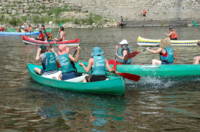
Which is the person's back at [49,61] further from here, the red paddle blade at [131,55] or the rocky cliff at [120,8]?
the rocky cliff at [120,8]

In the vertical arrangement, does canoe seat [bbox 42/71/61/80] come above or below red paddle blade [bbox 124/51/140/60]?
below

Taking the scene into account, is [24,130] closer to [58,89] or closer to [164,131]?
[164,131]

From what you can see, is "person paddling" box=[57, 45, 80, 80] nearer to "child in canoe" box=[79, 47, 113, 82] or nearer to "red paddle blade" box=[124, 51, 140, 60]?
"child in canoe" box=[79, 47, 113, 82]

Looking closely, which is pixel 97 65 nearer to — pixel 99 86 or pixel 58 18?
pixel 99 86

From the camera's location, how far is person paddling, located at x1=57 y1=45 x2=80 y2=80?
1143 centimetres

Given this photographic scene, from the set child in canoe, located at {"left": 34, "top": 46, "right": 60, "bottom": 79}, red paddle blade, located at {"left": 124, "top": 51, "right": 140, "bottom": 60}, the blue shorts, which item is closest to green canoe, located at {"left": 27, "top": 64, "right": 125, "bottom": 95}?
the blue shorts

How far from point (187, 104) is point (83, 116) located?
9.71 ft

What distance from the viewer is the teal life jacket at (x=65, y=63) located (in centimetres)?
1142

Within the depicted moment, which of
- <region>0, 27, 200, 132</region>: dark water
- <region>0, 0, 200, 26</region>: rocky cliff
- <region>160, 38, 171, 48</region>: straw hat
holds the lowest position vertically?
<region>0, 27, 200, 132</region>: dark water

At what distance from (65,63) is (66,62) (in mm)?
52

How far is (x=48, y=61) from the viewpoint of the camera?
40.2ft

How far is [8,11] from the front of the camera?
56344 mm

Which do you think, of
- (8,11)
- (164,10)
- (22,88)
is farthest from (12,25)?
(22,88)

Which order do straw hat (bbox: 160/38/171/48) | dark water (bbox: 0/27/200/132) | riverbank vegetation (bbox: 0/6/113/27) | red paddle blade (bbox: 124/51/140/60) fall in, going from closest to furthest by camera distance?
dark water (bbox: 0/27/200/132)
straw hat (bbox: 160/38/171/48)
red paddle blade (bbox: 124/51/140/60)
riverbank vegetation (bbox: 0/6/113/27)
